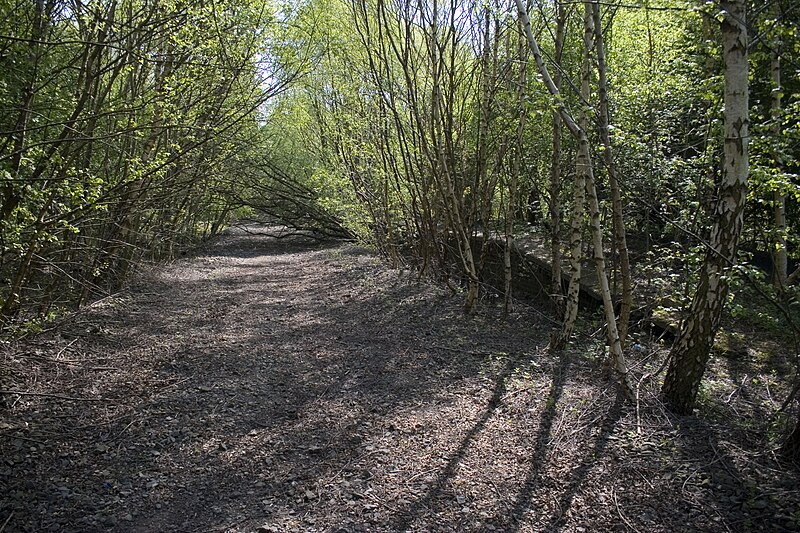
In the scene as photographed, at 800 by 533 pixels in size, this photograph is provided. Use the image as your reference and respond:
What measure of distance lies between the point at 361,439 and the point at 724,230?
112 inches

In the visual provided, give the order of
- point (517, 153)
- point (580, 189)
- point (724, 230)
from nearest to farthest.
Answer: point (724, 230)
point (580, 189)
point (517, 153)

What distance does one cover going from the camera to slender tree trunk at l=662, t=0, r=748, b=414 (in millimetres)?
3182

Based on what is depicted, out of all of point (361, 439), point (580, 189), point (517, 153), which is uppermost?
point (517, 153)

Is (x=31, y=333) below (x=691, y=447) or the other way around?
the other way around

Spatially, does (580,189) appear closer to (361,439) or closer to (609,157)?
(609,157)

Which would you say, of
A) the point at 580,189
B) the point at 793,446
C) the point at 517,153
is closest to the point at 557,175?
the point at 517,153

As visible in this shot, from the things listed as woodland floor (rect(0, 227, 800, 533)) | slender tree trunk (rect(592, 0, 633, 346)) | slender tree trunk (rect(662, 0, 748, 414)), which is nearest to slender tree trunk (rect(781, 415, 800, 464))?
woodland floor (rect(0, 227, 800, 533))

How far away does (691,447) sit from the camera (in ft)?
10.9

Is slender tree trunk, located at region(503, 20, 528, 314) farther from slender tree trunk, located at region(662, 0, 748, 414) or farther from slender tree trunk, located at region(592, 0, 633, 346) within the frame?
slender tree trunk, located at region(662, 0, 748, 414)

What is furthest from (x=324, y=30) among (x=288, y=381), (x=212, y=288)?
(x=288, y=381)

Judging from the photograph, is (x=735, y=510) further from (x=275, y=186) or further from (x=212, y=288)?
(x=275, y=186)

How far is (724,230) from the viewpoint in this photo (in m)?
3.35

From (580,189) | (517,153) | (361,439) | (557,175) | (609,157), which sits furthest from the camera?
(517,153)

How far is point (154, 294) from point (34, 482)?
6.15m
